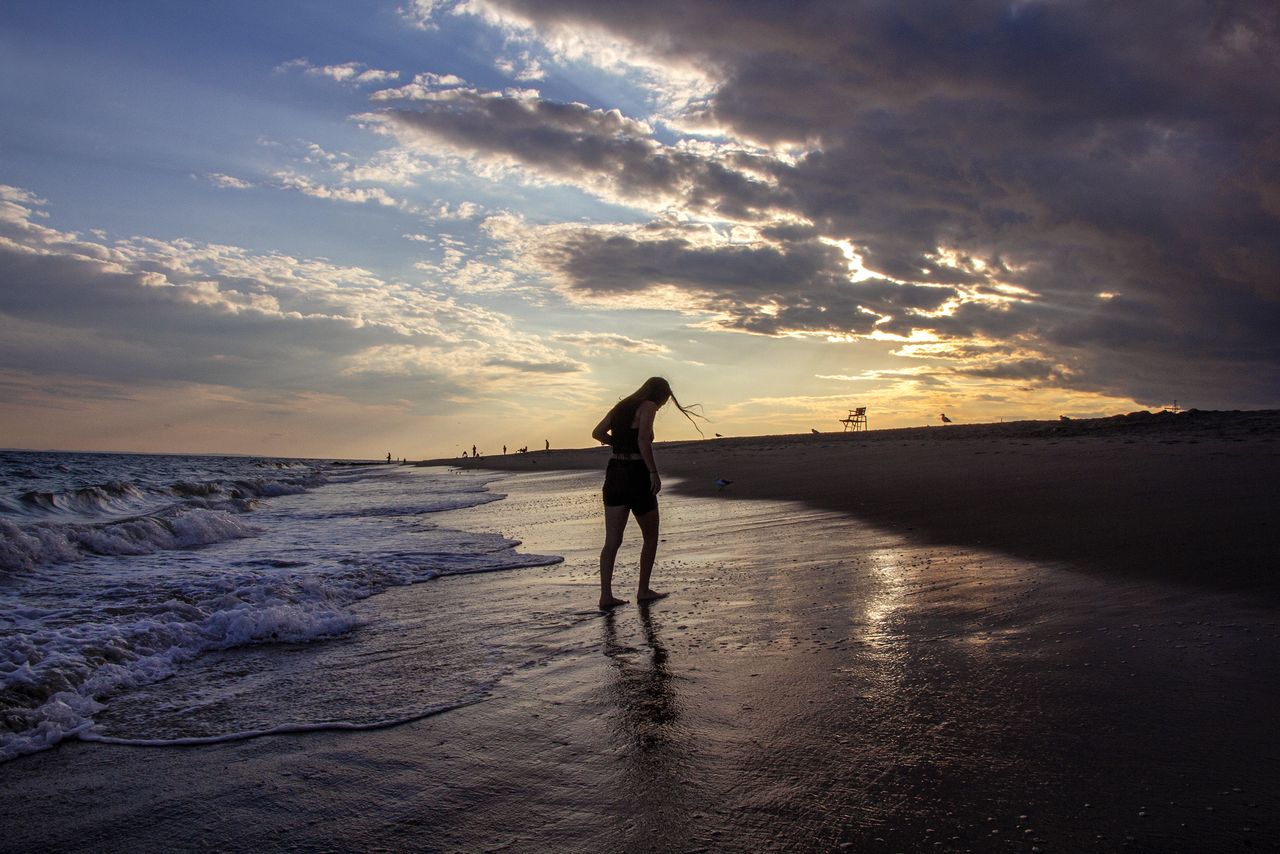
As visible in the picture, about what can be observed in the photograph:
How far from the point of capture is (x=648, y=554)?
6863 mm

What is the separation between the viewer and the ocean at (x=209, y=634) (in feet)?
13.4

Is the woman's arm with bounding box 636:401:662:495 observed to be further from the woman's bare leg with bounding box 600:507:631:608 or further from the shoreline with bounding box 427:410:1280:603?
the shoreline with bounding box 427:410:1280:603

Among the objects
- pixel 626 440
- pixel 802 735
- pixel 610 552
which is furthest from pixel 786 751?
pixel 626 440

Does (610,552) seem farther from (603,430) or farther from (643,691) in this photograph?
(643,691)

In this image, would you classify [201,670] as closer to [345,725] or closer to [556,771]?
[345,725]

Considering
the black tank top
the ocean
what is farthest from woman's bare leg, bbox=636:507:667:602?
the ocean

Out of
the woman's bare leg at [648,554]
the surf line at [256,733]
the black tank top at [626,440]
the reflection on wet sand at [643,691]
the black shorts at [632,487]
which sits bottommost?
the surf line at [256,733]

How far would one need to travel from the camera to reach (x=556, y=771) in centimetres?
312

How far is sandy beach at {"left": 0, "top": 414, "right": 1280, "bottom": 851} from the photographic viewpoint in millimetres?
2588

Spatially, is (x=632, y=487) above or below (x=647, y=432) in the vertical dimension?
below

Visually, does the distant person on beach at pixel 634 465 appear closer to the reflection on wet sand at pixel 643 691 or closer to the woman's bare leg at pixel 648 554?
the woman's bare leg at pixel 648 554

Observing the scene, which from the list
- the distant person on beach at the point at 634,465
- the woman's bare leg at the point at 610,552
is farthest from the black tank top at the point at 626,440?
the woman's bare leg at the point at 610,552

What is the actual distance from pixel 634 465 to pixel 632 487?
0.22 m

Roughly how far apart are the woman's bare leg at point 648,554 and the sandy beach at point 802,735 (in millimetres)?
367
